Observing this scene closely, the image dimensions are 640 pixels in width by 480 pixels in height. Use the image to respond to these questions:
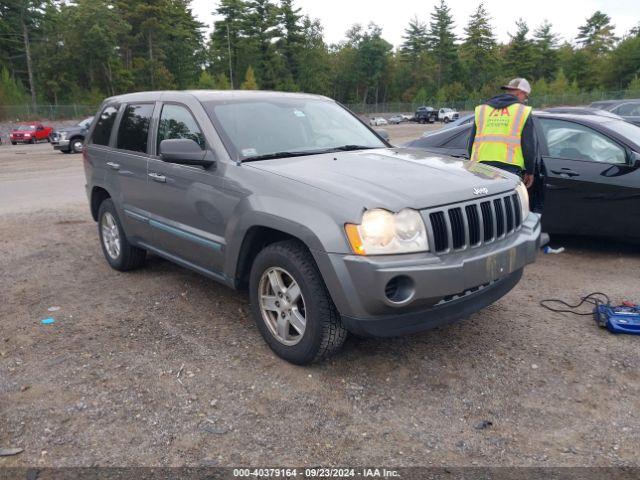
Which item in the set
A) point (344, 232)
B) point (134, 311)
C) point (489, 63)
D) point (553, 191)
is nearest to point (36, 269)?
point (134, 311)

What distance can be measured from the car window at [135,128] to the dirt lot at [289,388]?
1.34m

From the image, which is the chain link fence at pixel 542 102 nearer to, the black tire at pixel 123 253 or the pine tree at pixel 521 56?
the pine tree at pixel 521 56

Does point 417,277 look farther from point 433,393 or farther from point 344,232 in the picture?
point 433,393

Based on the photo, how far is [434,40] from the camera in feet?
322

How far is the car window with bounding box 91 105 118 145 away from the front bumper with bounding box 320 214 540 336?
3.44 m

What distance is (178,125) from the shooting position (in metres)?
4.47

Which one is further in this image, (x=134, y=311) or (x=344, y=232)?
(x=134, y=311)

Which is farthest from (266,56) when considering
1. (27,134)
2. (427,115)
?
(27,134)

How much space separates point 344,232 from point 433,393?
1.13 meters

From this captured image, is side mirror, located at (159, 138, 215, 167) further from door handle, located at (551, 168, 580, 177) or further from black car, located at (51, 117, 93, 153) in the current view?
black car, located at (51, 117, 93, 153)

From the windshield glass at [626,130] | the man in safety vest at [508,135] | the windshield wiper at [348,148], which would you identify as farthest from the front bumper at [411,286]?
the windshield glass at [626,130]

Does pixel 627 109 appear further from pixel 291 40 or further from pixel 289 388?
pixel 291 40

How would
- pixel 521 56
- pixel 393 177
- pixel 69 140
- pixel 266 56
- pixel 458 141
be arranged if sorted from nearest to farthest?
pixel 393 177, pixel 458 141, pixel 69 140, pixel 266 56, pixel 521 56

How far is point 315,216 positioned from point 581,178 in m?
3.94
